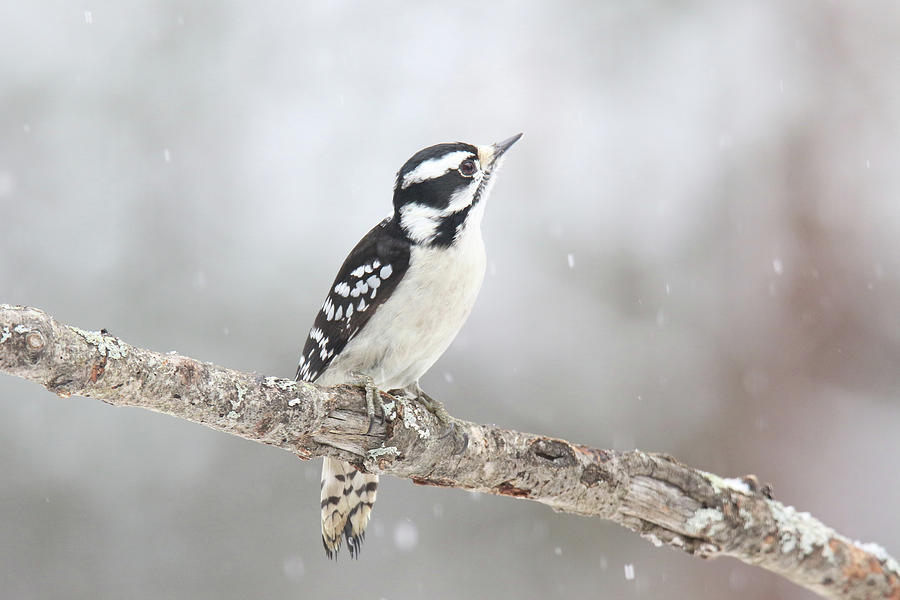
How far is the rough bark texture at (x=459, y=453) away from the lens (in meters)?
2.13

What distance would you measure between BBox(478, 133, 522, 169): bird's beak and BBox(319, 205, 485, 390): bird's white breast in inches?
16.1

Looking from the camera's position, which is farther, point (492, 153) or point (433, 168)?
point (492, 153)

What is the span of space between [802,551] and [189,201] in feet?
14.7

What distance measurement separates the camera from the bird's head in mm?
3607

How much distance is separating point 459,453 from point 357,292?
82cm

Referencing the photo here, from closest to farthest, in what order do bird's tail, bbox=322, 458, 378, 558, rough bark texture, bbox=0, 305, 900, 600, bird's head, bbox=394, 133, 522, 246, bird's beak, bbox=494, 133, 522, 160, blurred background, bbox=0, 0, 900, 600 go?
rough bark texture, bbox=0, 305, 900, 600, bird's head, bbox=394, 133, 522, 246, bird's tail, bbox=322, 458, 378, 558, bird's beak, bbox=494, 133, 522, 160, blurred background, bbox=0, 0, 900, 600

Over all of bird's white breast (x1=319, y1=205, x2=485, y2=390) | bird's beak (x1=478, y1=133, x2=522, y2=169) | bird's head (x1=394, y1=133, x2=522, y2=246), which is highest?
bird's beak (x1=478, y1=133, x2=522, y2=169)

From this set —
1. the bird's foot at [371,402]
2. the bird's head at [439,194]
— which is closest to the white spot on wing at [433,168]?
the bird's head at [439,194]

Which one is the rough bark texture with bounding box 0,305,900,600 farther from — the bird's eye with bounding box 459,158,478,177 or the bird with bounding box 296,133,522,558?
the bird's eye with bounding box 459,158,478,177

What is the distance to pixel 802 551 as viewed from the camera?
355 centimetres

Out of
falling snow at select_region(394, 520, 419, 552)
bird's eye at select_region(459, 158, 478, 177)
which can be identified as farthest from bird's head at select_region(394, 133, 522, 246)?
falling snow at select_region(394, 520, 419, 552)

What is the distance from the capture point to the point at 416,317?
11.3 ft

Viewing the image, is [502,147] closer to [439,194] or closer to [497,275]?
[439,194]

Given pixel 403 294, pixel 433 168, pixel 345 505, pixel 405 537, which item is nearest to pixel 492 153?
pixel 433 168
